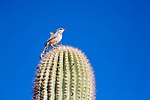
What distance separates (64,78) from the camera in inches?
248

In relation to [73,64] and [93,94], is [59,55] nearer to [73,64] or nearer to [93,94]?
[73,64]

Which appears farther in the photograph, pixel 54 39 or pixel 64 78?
pixel 54 39

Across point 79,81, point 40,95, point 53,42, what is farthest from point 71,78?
point 53,42

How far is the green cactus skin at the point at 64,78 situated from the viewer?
20.3 ft

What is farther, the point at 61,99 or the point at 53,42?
the point at 53,42

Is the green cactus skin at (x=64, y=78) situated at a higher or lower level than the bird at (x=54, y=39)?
lower

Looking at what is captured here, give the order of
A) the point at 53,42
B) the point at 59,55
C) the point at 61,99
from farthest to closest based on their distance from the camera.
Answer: the point at 53,42 → the point at 59,55 → the point at 61,99

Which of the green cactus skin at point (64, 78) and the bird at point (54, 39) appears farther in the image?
the bird at point (54, 39)

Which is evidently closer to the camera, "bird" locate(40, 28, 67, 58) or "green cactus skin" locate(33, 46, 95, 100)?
"green cactus skin" locate(33, 46, 95, 100)

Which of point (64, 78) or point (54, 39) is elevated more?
point (54, 39)

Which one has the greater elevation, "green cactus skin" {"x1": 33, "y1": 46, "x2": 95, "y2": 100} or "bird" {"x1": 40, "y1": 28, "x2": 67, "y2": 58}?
"bird" {"x1": 40, "y1": 28, "x2": 67, "y2": 58}

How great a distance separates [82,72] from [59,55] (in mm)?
457

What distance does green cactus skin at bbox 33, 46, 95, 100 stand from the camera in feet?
20.3

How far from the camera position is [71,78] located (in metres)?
6.32
